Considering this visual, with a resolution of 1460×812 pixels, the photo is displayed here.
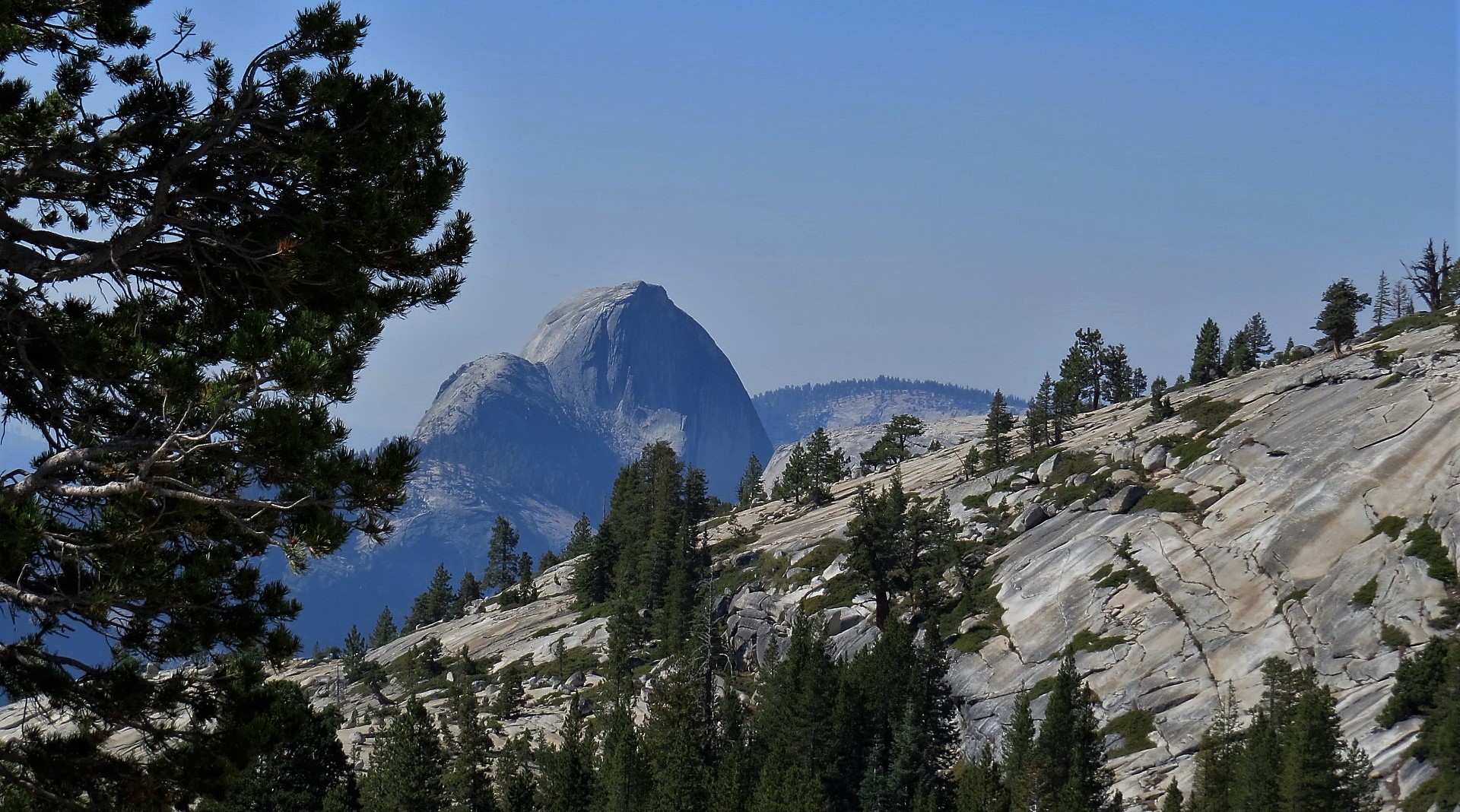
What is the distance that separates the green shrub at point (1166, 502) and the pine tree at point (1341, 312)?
29.2 metres

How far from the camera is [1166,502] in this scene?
81.2 m

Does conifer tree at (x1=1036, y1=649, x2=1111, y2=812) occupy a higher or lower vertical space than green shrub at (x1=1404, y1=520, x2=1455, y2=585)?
lower

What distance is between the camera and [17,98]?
1245 centimetres

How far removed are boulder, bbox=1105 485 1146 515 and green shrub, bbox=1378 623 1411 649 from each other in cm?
2618

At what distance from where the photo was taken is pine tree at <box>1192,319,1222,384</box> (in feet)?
454

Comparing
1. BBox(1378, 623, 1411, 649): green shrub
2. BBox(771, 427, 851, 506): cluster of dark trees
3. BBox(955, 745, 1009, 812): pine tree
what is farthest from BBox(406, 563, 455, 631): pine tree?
BBox(1378, 623, 1411, 649): green shrub

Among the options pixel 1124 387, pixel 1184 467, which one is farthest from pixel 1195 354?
pixel 1184 467

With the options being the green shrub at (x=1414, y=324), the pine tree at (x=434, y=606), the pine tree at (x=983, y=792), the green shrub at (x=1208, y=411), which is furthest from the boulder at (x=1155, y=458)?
the pine tree at (x=434, y=606)

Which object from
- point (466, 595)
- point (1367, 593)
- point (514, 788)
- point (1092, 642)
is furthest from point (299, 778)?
point (466, 595)

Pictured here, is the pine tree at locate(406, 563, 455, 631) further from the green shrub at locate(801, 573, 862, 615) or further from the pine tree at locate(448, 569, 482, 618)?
the green shrub at locate(801, 573, 862, 615)

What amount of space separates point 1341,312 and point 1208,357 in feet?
135

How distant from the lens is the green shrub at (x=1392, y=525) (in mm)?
62875

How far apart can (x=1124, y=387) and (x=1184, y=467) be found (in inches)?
2852

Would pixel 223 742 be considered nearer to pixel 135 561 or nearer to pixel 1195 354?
pixel 135 561
